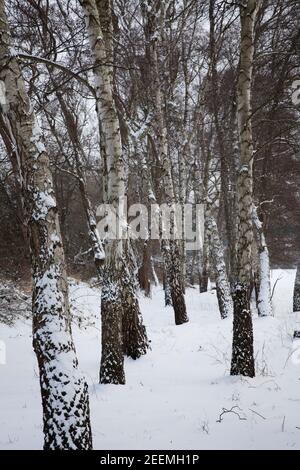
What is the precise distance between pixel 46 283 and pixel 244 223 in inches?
124

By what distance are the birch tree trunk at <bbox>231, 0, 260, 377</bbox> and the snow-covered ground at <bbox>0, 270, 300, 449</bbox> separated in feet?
1.16

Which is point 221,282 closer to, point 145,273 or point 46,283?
point 145,273

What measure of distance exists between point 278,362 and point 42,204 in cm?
472

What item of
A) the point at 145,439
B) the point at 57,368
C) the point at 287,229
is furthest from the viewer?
the point at 287,229

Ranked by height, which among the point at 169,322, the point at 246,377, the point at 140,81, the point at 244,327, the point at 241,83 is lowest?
the point at 169,322

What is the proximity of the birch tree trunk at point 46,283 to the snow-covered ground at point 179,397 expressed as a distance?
0.68 meters

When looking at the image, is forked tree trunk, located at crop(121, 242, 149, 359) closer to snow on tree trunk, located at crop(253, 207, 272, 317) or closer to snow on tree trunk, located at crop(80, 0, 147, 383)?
snow on tree trunk, located at crop(80, 0, 147, 383)

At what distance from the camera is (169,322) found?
11164 mm

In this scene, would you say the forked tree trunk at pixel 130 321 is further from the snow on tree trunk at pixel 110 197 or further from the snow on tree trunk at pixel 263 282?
the snow on tree trunk at pixel 263 282

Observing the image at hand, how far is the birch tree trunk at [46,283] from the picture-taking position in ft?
10.4

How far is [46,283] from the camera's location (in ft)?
10.9
